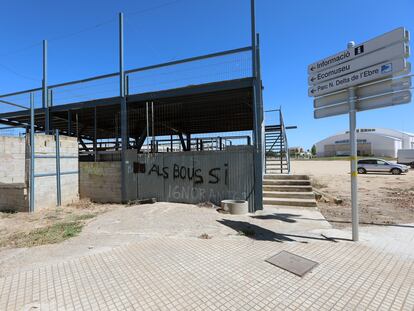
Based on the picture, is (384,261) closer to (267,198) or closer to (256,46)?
(267,198)

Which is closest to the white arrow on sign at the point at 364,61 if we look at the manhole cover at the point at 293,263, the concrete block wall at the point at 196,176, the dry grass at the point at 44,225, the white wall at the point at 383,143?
the concrete block wall at the point at 196,176

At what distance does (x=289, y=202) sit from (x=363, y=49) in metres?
5.10

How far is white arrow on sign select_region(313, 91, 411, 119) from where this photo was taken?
15.1 ft

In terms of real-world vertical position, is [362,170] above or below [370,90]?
below

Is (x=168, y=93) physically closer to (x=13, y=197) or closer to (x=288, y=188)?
(x=288, y=188)

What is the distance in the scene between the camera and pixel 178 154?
939cm

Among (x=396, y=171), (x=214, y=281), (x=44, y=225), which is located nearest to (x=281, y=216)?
(x=214, y=281)

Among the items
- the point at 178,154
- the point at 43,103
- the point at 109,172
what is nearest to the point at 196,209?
the point at 178,154

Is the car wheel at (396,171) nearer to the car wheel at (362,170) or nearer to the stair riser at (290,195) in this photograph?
the car wheel at (362,170)

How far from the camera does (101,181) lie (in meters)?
10.6

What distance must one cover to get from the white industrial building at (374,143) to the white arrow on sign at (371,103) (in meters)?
90.4

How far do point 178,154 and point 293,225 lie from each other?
16.5 feet

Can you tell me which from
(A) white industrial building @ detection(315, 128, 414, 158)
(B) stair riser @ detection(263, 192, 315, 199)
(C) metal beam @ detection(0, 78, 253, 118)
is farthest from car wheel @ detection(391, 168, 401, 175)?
(A) white industrial building @ detection(315, 128, 414, 158)

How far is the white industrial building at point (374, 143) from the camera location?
79.5m
